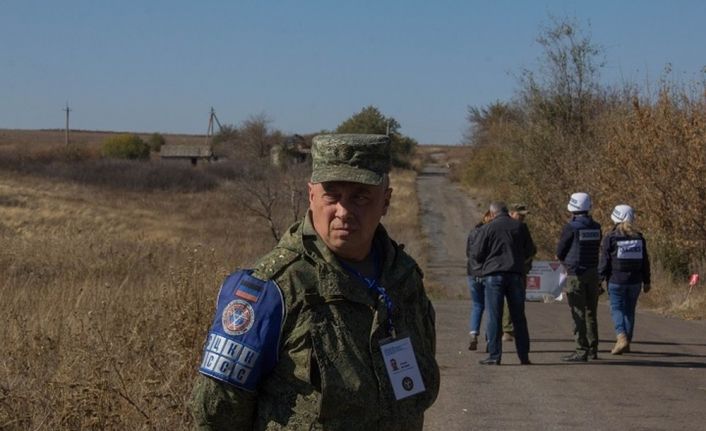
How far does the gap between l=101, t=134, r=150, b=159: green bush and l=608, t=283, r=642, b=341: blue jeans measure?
98.2 metres

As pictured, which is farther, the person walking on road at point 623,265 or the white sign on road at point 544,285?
the white sign on road at point 544,285

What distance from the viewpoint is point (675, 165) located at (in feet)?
71.2

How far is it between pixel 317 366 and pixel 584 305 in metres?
9.37

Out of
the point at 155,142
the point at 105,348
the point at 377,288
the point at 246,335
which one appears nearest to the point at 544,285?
the point at 105,348

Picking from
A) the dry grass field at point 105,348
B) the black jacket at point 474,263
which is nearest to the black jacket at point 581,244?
the black jacket at point 474,263

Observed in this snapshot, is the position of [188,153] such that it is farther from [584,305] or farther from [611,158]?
[584,305]

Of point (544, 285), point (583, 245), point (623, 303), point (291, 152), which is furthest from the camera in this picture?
point (291, 152)

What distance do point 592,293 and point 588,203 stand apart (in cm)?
102

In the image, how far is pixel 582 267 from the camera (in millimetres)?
12070

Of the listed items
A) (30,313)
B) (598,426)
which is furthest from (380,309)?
(30,313)

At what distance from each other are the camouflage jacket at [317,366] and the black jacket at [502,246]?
841 centimetres

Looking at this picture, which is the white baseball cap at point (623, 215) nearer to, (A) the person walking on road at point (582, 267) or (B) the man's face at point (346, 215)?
(A) the person walking on road at point (582, 267)

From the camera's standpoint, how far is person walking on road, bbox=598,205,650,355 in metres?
12.6

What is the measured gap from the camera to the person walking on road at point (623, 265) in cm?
1258
